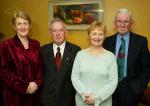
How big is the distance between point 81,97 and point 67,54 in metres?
0.47

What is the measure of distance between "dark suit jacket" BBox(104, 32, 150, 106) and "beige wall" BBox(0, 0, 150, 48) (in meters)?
0.77

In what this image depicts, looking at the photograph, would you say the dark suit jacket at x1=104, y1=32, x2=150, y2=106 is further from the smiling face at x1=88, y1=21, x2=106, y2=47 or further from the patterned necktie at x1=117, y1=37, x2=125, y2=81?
the smiling face at x1=88, y1=21, x2=106, y2=47

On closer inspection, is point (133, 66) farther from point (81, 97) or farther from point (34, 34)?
point (34, 34)

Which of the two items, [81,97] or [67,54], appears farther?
[67,54]

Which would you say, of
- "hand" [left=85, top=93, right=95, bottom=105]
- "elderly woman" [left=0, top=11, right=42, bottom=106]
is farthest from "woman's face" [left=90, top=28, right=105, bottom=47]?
"elderly woman" [left=0, top=11, right=42, bottom=106]

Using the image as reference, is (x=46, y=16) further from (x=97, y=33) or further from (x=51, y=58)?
(x=97, y=33)

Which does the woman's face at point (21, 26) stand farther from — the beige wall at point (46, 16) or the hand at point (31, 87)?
the beige wall at point (46, 16)

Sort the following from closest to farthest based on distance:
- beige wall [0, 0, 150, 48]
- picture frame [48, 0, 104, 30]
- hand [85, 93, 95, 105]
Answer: hand [85, 93, 95, 105]
beige wall [0, 0, 150, 48]
picture frame [48, 0, 104, 30]

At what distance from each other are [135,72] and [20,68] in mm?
1165

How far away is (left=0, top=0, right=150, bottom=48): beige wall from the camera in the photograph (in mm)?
3309

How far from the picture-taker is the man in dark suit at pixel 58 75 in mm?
2549

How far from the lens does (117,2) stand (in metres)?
3.40

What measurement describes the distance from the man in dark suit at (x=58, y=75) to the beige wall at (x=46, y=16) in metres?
1.00

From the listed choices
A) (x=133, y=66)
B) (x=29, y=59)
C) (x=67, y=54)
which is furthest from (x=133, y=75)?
(x=29, y=59)
